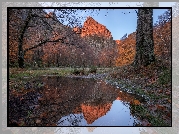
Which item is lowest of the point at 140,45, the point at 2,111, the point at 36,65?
the point at 2,111

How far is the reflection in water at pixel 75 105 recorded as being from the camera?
4930 millimetres

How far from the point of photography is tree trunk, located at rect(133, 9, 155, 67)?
16.4 feet

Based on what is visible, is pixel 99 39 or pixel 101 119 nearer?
pixel 101 119

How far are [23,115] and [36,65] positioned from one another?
940mm

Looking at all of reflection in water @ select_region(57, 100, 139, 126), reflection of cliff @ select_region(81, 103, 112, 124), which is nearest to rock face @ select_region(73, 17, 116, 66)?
reflection of cliff @ select_region(81, 103, 112, 124)

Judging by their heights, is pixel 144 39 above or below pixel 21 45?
above

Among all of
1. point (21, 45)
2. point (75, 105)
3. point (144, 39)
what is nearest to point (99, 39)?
point (144, 39)

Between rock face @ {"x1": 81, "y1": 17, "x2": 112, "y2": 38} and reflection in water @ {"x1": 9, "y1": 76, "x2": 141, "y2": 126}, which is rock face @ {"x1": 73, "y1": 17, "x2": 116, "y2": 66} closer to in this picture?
rock face @ {"x1": 81, "y1": 17, "x2": 112, "y2": 38}

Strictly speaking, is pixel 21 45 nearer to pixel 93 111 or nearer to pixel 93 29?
pixel 93 29

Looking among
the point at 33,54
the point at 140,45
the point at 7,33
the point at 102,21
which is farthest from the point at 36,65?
the point at 140,45

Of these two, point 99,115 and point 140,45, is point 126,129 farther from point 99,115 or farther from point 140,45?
point 140,45

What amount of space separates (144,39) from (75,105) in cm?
180

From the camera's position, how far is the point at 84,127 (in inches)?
196

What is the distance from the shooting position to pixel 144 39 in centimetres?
510
